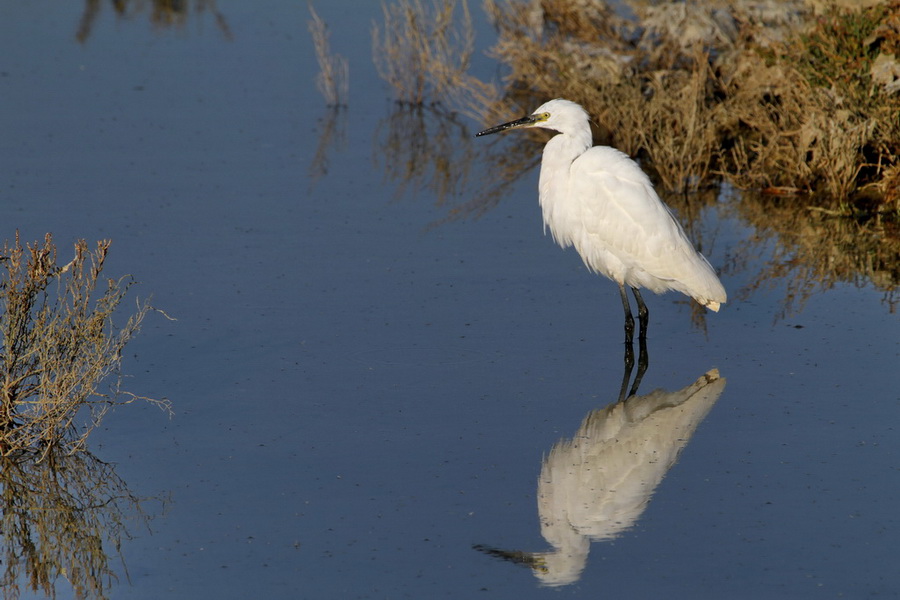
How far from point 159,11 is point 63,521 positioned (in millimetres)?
14510

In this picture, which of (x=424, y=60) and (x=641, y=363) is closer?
(x=641, y=363)

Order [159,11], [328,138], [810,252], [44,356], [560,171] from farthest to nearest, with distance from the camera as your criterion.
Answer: [159,11] → [328,138] → [810,252] → [560,171] → [44,356]

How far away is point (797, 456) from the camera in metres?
5.52

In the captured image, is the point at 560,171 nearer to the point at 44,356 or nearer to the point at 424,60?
the point at 44,356

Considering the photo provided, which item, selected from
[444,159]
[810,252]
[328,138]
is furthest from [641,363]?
[328,138]

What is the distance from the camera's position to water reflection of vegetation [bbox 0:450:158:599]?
4.40m

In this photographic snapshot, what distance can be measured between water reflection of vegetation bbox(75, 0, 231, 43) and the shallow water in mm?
5702

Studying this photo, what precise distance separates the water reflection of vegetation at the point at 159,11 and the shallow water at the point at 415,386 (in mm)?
5702

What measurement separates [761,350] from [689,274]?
609 millimetres

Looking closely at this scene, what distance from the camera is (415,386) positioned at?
6254 millimetres

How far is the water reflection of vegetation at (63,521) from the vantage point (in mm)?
4402

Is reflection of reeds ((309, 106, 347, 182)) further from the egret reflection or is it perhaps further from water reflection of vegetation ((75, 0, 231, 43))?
the egret reflection

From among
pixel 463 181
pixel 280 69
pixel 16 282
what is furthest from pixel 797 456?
pixel 280 69

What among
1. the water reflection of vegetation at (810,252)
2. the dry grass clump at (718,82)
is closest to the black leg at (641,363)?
the water reflection of vegetation at (810,252)
